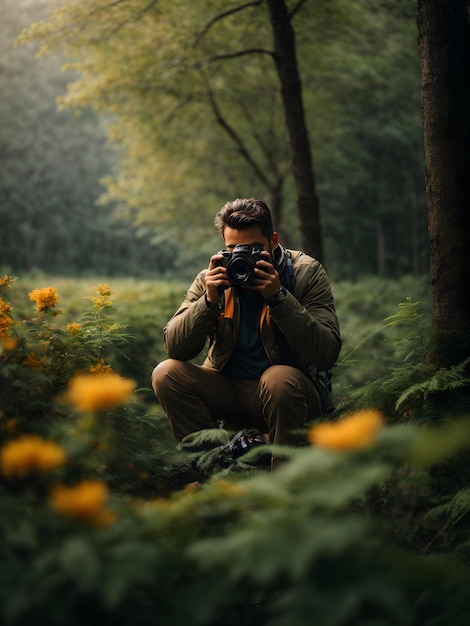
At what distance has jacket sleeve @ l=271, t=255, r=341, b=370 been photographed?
348 cm

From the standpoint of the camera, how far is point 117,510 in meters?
1.51

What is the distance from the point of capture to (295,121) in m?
6.86

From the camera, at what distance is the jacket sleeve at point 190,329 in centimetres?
363

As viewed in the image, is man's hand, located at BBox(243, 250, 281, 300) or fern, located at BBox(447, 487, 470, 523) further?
man's hand, located at BBox(243, 250, 281, 300)

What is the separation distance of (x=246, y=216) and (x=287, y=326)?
701 mm

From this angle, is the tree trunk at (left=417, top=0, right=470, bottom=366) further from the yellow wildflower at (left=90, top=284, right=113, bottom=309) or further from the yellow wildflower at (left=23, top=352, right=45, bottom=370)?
the yellow wildflower at (left=23, top=352, right=45, bottom=370)

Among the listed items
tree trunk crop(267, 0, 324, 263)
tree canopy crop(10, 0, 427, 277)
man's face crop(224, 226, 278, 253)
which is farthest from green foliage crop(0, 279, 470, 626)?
tree canopy crop(10, 0, 427, 277)

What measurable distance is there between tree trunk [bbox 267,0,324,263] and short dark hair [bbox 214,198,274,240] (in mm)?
3188

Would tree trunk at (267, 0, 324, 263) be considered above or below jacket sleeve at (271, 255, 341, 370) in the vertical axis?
above

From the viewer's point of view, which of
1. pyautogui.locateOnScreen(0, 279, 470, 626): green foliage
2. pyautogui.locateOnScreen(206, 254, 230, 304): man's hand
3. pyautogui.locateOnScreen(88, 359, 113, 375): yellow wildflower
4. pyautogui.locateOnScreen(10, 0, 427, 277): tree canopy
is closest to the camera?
pyautogui.locateOnScreen(0, 279, 470, 626): green foliage

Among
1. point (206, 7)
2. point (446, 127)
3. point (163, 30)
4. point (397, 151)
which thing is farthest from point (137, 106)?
point (397, 151)

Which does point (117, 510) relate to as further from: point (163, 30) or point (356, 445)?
point (163, 30)

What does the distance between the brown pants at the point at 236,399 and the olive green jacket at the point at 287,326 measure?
12cm

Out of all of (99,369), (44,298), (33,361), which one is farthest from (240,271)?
(33,361)
